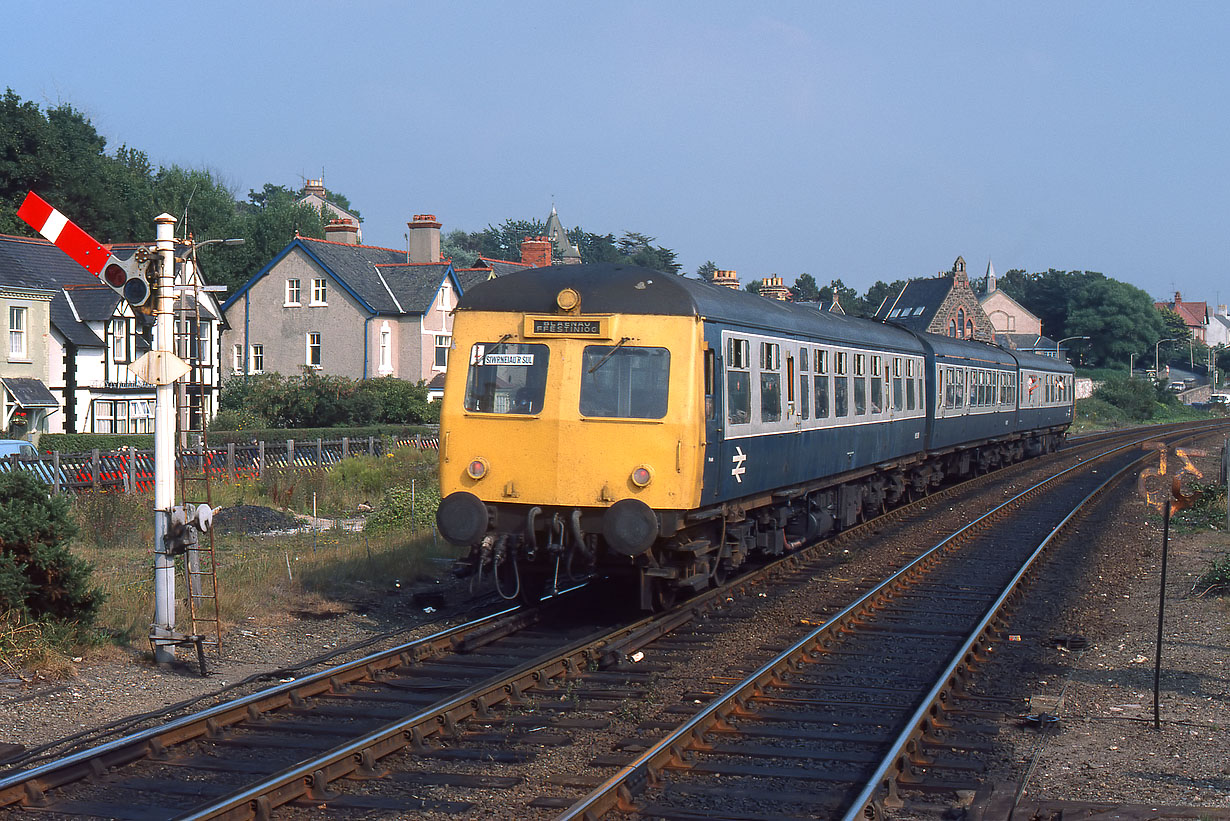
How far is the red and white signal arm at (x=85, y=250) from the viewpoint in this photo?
28.6 feet

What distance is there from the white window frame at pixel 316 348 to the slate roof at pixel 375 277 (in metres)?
2.22

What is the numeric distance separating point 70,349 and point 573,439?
3149cm

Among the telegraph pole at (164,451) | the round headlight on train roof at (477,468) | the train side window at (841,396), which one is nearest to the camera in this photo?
the telegraph pole at (164,451)

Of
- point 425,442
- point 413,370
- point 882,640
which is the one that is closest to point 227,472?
point 425,442

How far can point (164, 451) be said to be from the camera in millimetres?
9258

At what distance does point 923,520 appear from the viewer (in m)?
19.8

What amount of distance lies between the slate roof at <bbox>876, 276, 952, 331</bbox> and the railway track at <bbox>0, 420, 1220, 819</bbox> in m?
70.2

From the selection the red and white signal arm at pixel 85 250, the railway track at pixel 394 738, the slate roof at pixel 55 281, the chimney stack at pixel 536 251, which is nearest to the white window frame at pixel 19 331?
the slate roof at pixel 55 281

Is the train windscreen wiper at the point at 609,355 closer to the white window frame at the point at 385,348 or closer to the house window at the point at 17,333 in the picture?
the house window at the point at 17,333

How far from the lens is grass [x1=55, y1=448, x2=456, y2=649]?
1107cm

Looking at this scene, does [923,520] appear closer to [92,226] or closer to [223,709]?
[223,709]

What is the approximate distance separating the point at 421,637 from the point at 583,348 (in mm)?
2766

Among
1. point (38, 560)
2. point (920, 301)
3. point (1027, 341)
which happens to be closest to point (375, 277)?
point (38, 560)

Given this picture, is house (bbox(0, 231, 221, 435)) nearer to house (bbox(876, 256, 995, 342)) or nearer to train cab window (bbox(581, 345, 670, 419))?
train cab window (bbox(581, 345, 670, 419))
